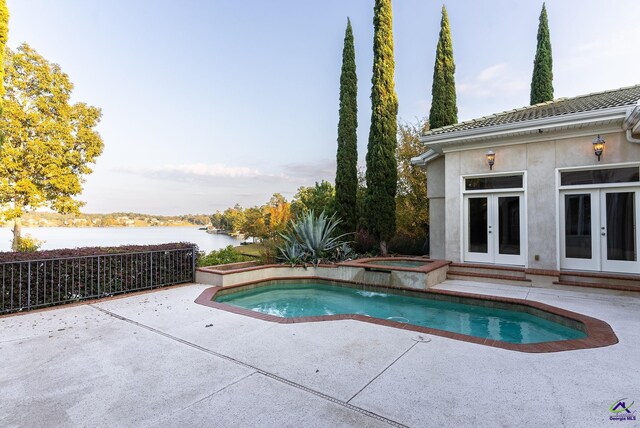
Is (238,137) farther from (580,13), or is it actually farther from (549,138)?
(580,13)

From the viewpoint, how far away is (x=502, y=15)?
12.5 metres

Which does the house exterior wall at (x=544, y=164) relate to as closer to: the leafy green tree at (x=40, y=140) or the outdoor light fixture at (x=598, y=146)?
the outdoor light fixture at (x=598, y=146)

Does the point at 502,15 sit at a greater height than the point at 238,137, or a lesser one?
greater

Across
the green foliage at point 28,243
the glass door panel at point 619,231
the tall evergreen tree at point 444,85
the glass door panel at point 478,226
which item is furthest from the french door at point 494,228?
the green foliage at point 28,243

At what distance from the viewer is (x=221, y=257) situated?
9.35 m

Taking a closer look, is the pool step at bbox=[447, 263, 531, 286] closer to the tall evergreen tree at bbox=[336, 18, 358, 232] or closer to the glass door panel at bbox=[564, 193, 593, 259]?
the glass door panel at bbox=[564, 193, 593, 259]

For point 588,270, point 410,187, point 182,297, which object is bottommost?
point 182,297

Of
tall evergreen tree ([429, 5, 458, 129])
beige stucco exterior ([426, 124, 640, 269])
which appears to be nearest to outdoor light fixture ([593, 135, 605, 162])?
beige stucco exterior ([426, 124, 640, 269])

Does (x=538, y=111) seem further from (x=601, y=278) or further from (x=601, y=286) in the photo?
(x=601, y=286)

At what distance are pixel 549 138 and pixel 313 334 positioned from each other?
7292 millimetres

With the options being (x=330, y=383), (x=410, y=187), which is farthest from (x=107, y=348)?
(x=410, y=187)

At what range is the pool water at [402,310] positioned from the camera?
16.5ft

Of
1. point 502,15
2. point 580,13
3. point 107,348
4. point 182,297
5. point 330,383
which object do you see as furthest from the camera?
point 502,15

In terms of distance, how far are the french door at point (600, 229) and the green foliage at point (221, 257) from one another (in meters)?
8.60
